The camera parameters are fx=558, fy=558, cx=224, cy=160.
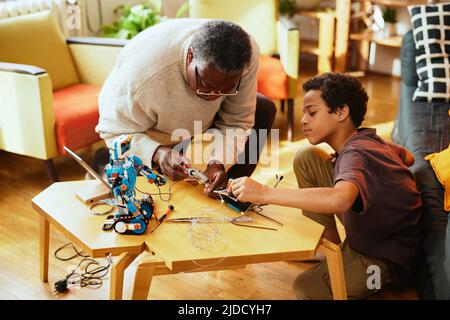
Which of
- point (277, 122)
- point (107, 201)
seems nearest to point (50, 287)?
point (107, 201)

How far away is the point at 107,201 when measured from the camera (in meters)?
1.63

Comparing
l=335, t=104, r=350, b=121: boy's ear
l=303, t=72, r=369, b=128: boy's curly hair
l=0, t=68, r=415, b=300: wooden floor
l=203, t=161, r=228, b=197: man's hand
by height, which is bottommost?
l=0, t=68, r=415, b=300: wooden floor

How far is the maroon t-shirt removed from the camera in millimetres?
1604

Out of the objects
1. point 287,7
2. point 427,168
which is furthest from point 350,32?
point 427,168

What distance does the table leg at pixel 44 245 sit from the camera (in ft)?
5.74

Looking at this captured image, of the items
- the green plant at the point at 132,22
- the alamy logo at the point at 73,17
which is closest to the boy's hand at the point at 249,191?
the green plant at the point at 132,22

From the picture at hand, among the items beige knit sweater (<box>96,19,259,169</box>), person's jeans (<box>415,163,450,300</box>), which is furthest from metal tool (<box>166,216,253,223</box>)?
person's jeans (<box>415,163,450,300</box>)

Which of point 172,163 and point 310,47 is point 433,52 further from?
point 172,163

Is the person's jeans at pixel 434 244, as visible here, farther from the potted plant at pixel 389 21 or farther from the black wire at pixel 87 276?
the potted plant at pixel 389 21

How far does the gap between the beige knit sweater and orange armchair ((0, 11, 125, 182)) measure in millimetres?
527

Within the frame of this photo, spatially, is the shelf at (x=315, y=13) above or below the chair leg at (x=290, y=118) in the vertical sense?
above

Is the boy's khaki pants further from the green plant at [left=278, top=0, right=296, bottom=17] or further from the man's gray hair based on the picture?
the green plant at [left=278, top=0, right=296, bottom=17]

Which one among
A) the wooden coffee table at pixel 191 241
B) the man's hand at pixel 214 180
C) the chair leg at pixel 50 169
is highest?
the man's hand at pixel 214 180
